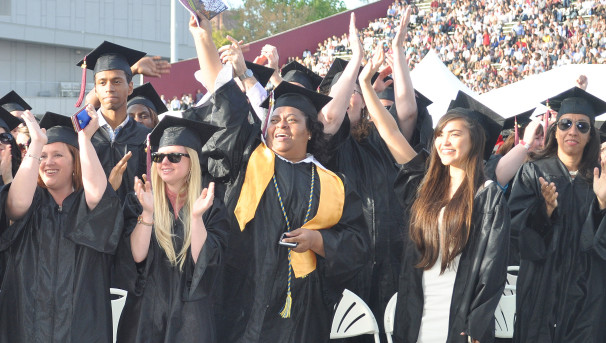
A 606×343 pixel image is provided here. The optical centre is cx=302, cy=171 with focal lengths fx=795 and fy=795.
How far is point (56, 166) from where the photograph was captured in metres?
4.17

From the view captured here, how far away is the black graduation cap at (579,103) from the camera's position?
538 centimetres

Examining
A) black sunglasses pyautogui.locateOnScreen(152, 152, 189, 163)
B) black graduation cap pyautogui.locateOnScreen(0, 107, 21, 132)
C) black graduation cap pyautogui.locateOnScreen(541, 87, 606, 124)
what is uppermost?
black graduation cap pyautogui.locateOnScreen(541, 87, 606, 124)

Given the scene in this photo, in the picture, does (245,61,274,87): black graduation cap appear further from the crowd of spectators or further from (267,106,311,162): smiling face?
the crowd of spectators

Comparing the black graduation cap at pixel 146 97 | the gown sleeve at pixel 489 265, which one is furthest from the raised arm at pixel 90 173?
the black graduation cap at pixel 146 97

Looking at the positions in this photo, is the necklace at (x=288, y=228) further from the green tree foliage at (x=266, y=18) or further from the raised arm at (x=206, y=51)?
the green tree foliage at (x=266, y=18)

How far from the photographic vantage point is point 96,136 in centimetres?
548

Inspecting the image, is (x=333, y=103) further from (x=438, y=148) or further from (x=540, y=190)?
(x=540, y=190)

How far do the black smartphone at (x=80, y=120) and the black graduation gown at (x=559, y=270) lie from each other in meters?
2.70

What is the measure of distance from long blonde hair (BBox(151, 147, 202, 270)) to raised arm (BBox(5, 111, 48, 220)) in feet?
1.98

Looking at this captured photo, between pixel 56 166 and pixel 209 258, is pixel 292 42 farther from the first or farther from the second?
pixel 209 258

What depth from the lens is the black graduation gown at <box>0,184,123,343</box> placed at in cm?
402

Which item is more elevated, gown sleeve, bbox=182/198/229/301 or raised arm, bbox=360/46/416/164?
raised arm, bbox=360/46/416/164

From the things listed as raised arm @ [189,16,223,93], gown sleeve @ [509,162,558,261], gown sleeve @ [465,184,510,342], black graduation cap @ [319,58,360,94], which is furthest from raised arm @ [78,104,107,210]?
gown sleeve @ [509,162,558,261]

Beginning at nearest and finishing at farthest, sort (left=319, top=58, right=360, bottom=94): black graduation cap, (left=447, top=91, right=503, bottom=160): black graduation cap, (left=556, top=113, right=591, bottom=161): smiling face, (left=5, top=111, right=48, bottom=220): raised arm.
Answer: (left=5, top=111, right=48, bottom=220): raised arm
(left=447, top=91, right=503, bottom=160): black graduation cap
(left=556, top=113, right=591, bottom=161): smiling face
(left=319, top=58, right=360, bottom=94): black graduation cap
